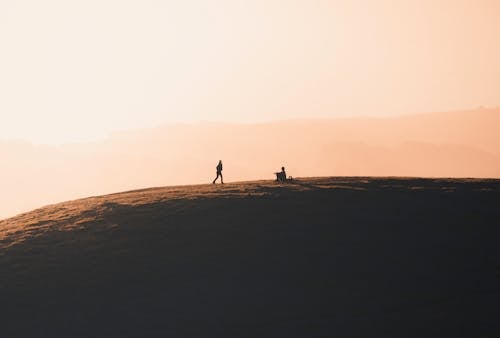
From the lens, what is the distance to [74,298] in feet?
133

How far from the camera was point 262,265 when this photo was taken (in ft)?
139

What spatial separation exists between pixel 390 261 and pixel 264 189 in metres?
18.6

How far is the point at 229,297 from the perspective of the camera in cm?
3891

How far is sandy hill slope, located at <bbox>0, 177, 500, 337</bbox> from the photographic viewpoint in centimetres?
3594

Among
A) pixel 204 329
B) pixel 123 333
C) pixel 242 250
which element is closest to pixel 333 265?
pixel 242 250

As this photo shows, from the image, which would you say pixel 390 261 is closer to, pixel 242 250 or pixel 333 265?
pixel 333 265

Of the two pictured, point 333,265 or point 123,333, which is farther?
point 333,265

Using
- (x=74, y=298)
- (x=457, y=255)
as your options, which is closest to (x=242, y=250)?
(x=74, y=298)

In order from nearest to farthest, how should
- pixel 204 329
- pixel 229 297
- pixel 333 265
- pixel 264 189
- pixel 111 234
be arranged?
pixel 204 329 → pixel 229 297 → pixel 333 265 → pixel 111 234 → pixel 264 189

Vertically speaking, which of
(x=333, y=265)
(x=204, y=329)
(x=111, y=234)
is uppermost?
(x=111, y=234)

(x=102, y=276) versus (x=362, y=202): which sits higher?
(x=362, y=202)

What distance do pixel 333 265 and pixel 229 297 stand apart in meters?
8.07

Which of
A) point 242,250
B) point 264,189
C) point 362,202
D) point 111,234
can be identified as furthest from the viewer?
point 264,189

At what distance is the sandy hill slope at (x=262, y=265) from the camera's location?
35.9 m
